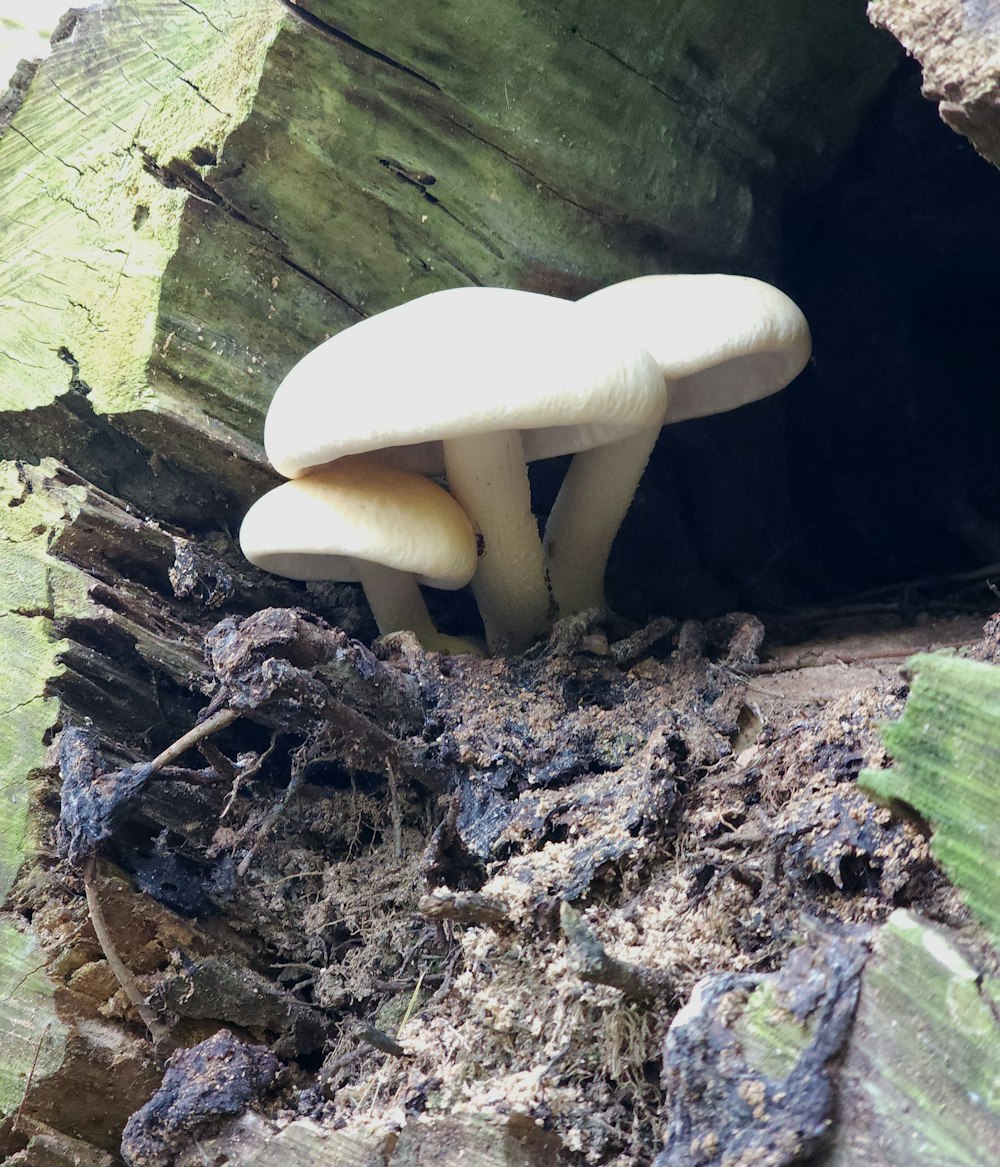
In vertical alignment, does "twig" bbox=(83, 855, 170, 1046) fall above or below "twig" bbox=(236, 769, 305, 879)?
below

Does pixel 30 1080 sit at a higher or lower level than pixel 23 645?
lower

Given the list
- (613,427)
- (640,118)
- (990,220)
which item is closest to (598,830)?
(613,427)

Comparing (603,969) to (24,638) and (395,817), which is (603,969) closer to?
(395,817)

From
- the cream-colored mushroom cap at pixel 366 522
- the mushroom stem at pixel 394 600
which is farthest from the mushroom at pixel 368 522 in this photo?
the mushroom stem at pixel 394 600

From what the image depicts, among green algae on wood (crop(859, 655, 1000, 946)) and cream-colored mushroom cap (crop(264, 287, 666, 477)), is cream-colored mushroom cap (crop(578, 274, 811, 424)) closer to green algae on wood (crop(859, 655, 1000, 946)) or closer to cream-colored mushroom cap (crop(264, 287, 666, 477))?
cream-colored mushroom cap (crop(264, 287, 666, 477))

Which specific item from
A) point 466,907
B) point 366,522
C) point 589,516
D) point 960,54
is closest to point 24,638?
point 366,522

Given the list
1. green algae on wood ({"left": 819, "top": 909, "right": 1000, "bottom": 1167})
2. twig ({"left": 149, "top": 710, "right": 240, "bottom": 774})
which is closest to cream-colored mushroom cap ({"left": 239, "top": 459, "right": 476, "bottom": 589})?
twig ({"left": 149, "top": 710, "right": 240, "bottom": 774})

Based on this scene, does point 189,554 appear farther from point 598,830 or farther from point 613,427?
point 598,830
